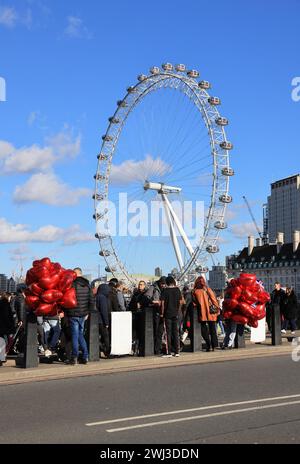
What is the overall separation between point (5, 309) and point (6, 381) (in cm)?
226

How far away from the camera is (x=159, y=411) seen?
28.3 feet

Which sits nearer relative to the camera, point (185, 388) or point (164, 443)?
point (164, 443)

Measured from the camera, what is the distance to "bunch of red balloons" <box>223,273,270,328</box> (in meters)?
16.1

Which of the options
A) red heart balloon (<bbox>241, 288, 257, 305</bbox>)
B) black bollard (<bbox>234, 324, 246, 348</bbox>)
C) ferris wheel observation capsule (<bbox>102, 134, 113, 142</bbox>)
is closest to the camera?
red heart balloon (<bbox>241, 288, 257, 305</bbox>)

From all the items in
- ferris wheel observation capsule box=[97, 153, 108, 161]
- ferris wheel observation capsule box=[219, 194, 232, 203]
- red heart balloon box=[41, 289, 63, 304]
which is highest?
ferris wheel observation capsule box=[97, 153, 108, 161]

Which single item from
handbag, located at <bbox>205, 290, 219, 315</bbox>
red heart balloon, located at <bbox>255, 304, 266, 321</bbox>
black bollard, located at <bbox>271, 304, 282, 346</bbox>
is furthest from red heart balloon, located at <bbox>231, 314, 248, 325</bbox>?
black bollard, located at <bbox>271, 304, 282, 346</bbox>

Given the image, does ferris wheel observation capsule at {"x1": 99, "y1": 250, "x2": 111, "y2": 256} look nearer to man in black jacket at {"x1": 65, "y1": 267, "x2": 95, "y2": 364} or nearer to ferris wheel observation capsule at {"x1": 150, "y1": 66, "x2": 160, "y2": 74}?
ferris wheel observation capsule at {"x1": 150, "y1": 66, "x2": 160, "y2": 74}

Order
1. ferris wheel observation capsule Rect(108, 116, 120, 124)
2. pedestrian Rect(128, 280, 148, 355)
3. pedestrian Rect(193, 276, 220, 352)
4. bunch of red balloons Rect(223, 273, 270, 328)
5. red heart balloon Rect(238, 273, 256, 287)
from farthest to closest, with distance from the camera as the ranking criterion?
ferris wheel observation capsule Rect(108, 116, 120, 124)
red heart balloon Rect(238, 273, 256, 287)
bunch of red balloons Rect(223, 273, 270, 328)
pedestrian Rect(193, 276, 220, 352)
pedestrian Rect(128, 280, 148, 355)

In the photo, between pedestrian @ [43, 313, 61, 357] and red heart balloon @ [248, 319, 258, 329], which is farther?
red heart balloon @ [248, 319, 258, 329]

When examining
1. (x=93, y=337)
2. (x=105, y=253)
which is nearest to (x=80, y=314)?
(x=93, y=337)

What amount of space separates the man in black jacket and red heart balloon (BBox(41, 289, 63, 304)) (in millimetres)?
418

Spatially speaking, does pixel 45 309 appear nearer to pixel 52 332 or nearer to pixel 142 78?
pixel 52 332
